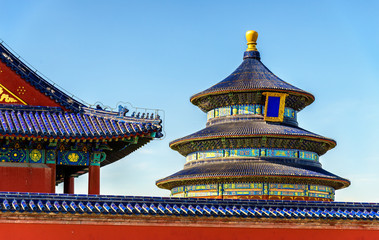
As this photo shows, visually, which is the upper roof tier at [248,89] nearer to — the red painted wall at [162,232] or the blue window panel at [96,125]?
the blue window panel at [96,125]

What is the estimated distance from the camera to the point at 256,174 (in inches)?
1431

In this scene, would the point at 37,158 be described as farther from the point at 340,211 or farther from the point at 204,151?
the point at 204,151

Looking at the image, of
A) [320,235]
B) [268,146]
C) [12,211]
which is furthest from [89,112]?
[268,146]

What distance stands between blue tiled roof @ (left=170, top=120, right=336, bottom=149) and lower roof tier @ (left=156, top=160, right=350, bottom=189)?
153 cm

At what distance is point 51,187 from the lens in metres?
23.0

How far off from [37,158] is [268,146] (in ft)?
58.5

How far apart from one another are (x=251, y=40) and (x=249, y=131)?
288 inches

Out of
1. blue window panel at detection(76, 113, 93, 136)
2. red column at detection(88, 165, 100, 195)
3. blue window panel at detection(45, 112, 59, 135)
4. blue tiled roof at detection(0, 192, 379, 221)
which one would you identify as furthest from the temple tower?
blue window panel at detection(45, 112, 59, 135)

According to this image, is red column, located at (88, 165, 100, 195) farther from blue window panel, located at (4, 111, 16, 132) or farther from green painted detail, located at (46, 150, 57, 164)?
blue window panel, located at (4, 111, 16, 132)

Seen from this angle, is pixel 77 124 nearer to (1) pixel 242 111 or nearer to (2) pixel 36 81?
(2) pixel 36 81

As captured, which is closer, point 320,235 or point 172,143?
point 320,235

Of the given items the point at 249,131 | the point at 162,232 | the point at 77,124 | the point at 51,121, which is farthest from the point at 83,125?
the point at 249,131

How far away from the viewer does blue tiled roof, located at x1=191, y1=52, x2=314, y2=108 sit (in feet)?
130

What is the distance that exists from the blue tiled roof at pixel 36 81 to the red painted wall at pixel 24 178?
243 centimetres
